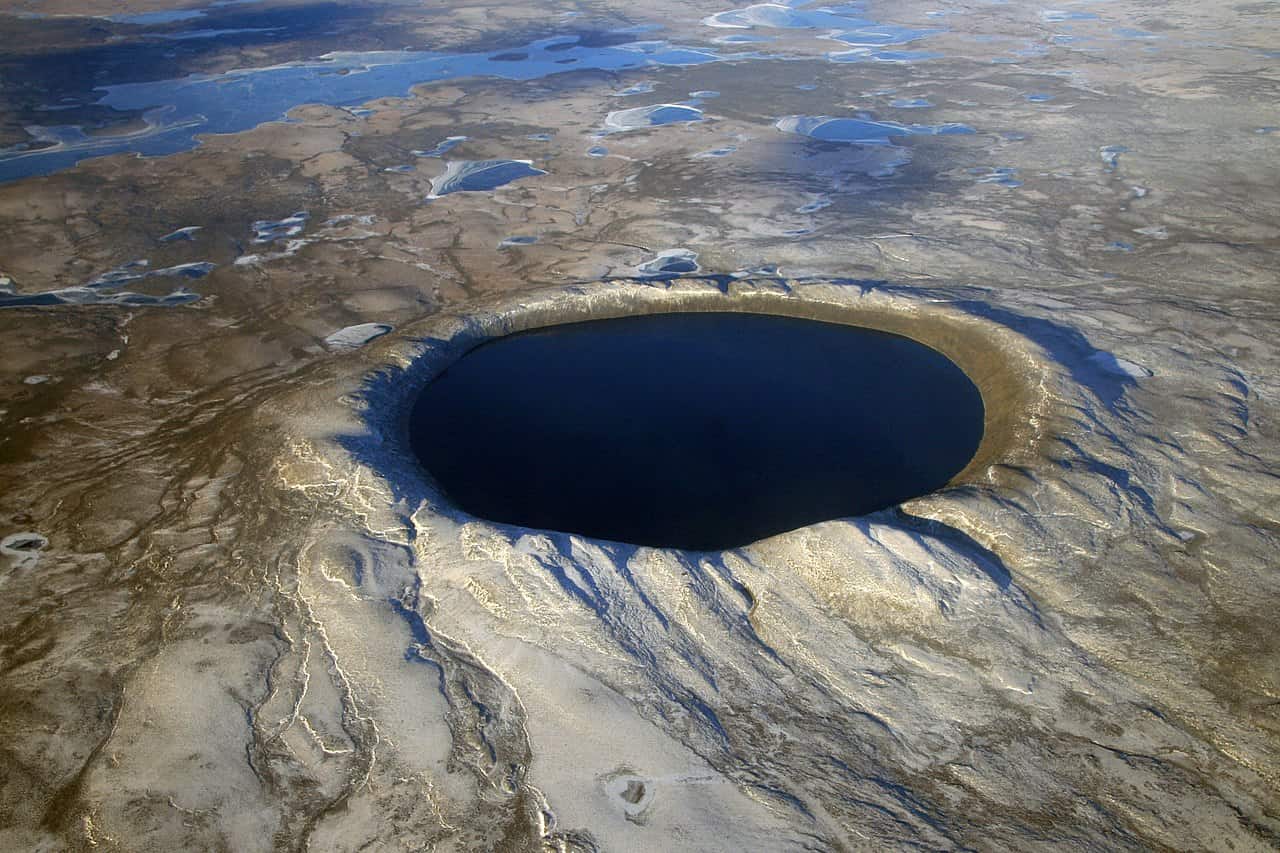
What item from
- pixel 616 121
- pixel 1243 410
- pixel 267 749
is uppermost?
pixel 616 121

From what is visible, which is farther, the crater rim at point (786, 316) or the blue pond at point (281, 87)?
the blue pond at point (281, 87)

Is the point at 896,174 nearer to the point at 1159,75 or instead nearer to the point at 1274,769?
the point at 1159,75

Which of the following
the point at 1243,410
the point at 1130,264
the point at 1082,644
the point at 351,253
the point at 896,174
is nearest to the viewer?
the point at 1082,644

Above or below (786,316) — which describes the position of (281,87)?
above

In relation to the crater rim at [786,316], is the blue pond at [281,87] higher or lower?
higher

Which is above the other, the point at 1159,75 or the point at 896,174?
the point at 1159,75

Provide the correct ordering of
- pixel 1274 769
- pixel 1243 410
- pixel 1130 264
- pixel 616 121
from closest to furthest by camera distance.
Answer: pixel 1274 769 → pixel 1243 410 → pixel 1130 264 → pixel 616 121

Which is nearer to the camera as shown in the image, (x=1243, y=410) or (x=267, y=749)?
(x=267, y=749)

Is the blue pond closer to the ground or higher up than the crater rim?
higher up

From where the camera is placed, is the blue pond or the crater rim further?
the blue pond

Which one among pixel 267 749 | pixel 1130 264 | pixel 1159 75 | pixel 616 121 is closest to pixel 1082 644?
pixel 267 749

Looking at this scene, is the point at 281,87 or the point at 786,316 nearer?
the point at 786,316
